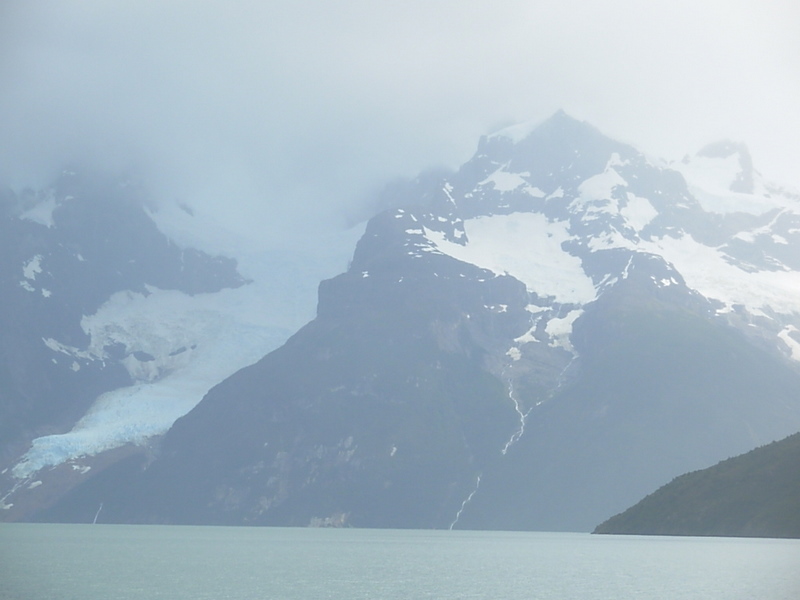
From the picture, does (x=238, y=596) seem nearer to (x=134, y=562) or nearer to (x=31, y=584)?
(x=31, y=584)

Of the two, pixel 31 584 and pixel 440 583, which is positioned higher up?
pixel 31 584

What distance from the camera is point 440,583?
13150 cm

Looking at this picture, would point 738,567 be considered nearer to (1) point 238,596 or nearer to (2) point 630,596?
(2) point 630,596

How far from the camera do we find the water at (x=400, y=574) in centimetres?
11788

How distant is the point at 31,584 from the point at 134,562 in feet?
131

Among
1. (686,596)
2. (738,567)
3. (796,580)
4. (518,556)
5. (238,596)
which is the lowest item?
(518,556)

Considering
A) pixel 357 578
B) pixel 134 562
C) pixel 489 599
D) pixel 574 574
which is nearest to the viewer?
pixel 489 599

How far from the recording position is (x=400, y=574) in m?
143

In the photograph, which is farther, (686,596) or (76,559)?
(76,559)

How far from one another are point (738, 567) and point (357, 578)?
156 feet

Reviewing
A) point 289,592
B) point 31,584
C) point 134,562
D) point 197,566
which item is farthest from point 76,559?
point 289,592

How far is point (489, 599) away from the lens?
115 metres

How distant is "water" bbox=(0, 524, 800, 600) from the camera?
117875mm

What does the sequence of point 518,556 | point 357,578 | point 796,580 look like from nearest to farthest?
point 796,580 < point 357,578 < point 518,556
